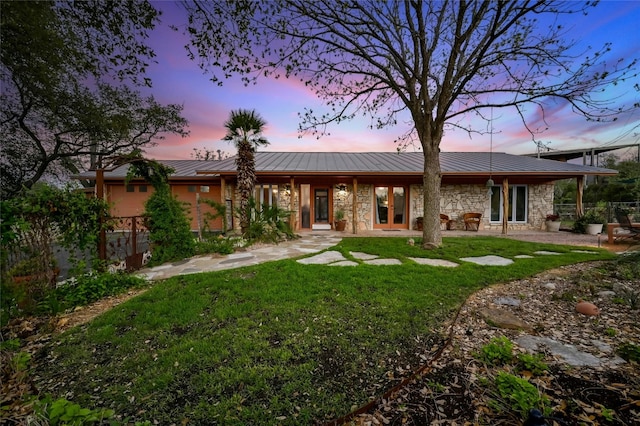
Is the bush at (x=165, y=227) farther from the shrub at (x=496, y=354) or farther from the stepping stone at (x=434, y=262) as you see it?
the shrub at (x=496, y=354)

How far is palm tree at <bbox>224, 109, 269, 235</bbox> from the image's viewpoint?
8.55 meters

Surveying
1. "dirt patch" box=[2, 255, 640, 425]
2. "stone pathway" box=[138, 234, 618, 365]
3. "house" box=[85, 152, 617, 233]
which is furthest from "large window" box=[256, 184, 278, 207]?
"dirt patch" box=[2, 255, 640, 425]

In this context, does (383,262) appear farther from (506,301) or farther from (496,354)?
(496,354)

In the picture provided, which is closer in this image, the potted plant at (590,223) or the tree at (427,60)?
the tree at (427,60)

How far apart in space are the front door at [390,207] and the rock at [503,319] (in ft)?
29.4

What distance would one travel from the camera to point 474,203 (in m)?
12.0

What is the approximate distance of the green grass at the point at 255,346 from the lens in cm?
175

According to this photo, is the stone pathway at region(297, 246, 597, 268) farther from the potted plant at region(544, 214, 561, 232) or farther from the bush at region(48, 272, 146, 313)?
the potted plant at region(544, 214, 561, 232)

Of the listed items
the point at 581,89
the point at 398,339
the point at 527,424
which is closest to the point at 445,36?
the point at 581,89

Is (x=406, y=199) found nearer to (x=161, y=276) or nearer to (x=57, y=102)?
(x=161, y=276)

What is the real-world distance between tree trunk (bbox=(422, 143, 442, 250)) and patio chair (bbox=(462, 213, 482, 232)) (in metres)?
5.45

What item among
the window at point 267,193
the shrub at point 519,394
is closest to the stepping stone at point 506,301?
the shrub at point 519,394

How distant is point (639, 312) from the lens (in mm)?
3037

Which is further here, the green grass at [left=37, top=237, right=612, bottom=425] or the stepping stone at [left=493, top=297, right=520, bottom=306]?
the stepping stone at [left=493, top=297, right=520, bottom=306]
